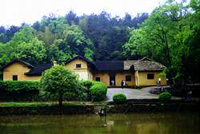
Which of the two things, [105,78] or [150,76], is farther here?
[105,78]

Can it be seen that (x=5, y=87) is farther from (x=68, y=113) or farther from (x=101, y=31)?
(x=101, y=31)

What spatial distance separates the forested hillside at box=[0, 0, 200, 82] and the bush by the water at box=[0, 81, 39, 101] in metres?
15.0

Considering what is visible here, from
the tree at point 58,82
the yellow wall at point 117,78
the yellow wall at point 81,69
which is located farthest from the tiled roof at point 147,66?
the tree at point 58,82

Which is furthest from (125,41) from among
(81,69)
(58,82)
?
(58,82)

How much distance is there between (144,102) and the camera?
3077cm

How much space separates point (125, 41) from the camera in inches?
2714

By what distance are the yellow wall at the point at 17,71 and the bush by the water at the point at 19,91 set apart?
28.3ft

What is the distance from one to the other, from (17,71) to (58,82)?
58.8 feet

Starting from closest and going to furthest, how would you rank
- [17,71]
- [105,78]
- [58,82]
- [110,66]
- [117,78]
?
[58,82]
[17,71]
[117,78]
[110,66]
[105,78]

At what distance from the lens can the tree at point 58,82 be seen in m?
29.5

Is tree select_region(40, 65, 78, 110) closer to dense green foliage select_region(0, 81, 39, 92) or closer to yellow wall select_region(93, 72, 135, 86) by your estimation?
dense green foliage select_region(0, 81, 39, 92)

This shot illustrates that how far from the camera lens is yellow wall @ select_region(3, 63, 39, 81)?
44906 mm

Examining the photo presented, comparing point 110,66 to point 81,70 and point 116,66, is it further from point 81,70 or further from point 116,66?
point 81,70

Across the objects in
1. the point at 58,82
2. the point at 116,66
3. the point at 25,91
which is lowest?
the point at 25,91
